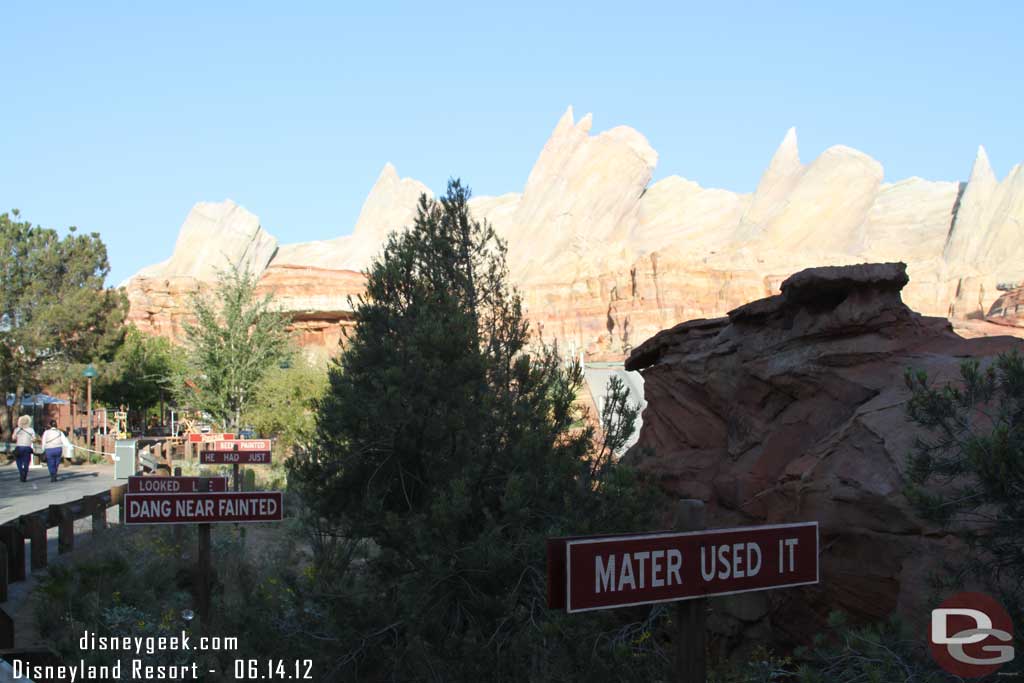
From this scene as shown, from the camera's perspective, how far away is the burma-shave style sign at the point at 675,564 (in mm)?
3660

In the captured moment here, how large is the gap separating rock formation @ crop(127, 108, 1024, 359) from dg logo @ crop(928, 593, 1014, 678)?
86448 mm

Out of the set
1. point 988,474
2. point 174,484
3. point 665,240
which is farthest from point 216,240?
point 988,474

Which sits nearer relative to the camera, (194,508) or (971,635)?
(971,635)

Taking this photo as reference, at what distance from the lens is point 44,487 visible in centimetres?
2192

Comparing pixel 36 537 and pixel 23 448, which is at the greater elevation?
pixel 36 537

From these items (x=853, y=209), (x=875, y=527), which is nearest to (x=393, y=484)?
(x=875, y=527)

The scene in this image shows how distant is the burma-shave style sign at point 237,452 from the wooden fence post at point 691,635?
36.3 feet

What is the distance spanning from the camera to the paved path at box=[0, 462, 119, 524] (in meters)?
17.7

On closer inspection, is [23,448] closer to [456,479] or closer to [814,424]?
[456,479]

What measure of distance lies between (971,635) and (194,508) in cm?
608

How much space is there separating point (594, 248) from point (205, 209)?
80.1 metres

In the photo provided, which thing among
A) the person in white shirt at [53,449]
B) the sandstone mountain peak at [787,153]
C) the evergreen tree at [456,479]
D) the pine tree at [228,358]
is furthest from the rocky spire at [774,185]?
the evergreen tree at [456,479]

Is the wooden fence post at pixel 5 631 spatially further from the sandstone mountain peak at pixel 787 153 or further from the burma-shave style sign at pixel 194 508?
the sandstone mountain peak at pixel 787 153

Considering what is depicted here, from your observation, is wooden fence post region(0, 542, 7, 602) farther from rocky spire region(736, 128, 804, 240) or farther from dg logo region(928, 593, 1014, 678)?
rocky spire region(736, 128, 804, 240)
